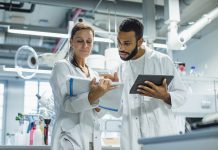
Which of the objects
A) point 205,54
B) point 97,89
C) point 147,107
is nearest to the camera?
point 97,89

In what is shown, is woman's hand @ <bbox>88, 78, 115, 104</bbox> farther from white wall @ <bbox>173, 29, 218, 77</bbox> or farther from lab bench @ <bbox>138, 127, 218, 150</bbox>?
white wall @ <bbox>173, 29, 218, 77</bbox>

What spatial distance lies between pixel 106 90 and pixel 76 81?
6.2 inches

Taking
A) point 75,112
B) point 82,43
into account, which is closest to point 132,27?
point 82,43

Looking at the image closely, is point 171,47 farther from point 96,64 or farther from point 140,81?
point 140,81

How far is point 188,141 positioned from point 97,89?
77cm

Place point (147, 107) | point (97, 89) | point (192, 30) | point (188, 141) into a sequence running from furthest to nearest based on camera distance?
1. point (192, 30)
2. point (147, 107)
3. point (97, 89)
4. point (188, 141)

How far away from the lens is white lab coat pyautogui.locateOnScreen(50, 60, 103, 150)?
1761 millimetres

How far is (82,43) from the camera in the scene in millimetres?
1938

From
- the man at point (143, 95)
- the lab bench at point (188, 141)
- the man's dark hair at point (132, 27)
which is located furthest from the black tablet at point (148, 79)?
the lab bench at point (188, 141)

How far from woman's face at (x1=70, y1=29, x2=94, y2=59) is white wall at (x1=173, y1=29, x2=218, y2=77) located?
4.59 meters

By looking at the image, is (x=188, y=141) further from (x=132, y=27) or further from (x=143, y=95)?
(x=132, y=27)

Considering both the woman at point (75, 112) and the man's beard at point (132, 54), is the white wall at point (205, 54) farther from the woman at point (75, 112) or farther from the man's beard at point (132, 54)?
the woman at point (75, 112)

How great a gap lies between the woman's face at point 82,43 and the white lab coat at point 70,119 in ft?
0.36

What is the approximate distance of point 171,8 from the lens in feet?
13.9
